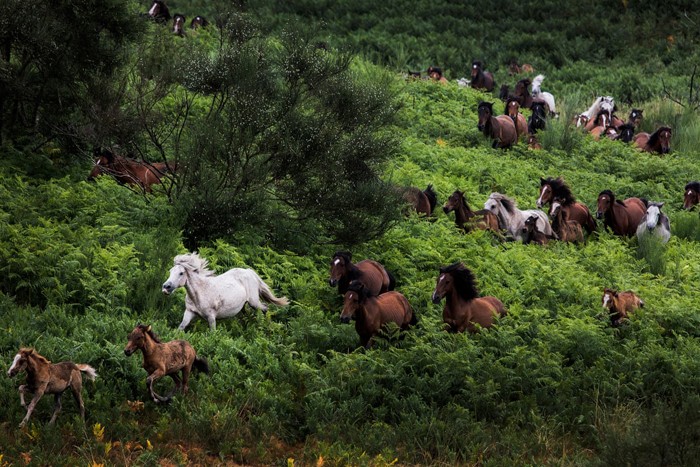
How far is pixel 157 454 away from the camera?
31.7 feet

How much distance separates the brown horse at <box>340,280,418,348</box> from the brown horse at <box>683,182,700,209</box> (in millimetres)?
10415

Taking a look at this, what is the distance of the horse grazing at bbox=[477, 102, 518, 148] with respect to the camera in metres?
24.9

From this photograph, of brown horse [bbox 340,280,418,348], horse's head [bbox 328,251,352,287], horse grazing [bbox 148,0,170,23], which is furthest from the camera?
horse grazing [bbox 148,0,170,23]

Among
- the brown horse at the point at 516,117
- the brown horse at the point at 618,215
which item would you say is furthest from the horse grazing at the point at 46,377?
the brown horse at the point at 516,117

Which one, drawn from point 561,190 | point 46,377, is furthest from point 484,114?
point 46,377

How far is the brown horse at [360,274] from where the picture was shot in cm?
1330

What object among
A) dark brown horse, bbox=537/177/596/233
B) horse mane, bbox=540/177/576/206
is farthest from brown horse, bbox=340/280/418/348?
horse mane, bbox=540/177/576/206

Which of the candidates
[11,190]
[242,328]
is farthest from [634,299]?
[11,190]

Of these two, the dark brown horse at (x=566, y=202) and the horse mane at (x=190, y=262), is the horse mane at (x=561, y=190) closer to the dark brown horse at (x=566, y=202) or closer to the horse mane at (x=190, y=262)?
the dark brown horse at (x=566, y=202)

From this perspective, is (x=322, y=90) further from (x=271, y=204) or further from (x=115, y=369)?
(x=115, y=369)

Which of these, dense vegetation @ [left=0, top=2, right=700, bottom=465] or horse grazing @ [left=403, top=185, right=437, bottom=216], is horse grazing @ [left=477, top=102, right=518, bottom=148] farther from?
horse grazing @ [left=403, top=185, right=437, bottom=216]

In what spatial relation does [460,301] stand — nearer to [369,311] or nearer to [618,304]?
[369,311]

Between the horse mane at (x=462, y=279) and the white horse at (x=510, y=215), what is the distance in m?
5.32

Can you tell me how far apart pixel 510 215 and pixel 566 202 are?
54.5 inches
